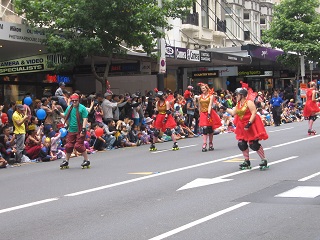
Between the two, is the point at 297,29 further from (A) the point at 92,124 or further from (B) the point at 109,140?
(A) the point at 92,124

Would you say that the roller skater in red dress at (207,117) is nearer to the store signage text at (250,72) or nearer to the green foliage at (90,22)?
the green foliage at (90,22)

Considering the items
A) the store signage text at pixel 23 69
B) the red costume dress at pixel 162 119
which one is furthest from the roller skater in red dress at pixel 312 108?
the store signage text at pixel 23 69

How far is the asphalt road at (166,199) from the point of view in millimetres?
8070

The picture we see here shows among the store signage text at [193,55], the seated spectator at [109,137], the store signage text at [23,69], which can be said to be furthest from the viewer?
the store signage text at [193,55]

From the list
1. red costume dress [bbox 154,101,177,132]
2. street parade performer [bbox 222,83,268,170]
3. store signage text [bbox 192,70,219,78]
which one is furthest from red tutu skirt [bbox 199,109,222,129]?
store signage text [bbox 192,70,219,78]

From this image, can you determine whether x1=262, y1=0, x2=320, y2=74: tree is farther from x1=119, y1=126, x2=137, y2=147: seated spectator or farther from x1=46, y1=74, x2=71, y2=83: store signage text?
x1=119, y1=126, x2=137, y2=147: seated spectator

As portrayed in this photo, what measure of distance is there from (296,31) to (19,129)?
29141 mm

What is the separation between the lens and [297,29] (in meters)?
42.9

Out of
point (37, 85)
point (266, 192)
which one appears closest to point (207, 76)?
point (37, 85)

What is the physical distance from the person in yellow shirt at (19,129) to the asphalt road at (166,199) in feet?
4.51

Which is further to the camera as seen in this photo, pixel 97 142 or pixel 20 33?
pixel 20 33

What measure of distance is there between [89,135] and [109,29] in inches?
182

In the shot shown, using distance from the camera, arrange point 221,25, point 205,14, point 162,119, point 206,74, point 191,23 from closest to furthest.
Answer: point 162,119 → point 206,74 → point 191,23 → point 205,14 → point 221,25

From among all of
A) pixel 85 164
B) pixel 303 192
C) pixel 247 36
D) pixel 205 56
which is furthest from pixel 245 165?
pixel 247 36
